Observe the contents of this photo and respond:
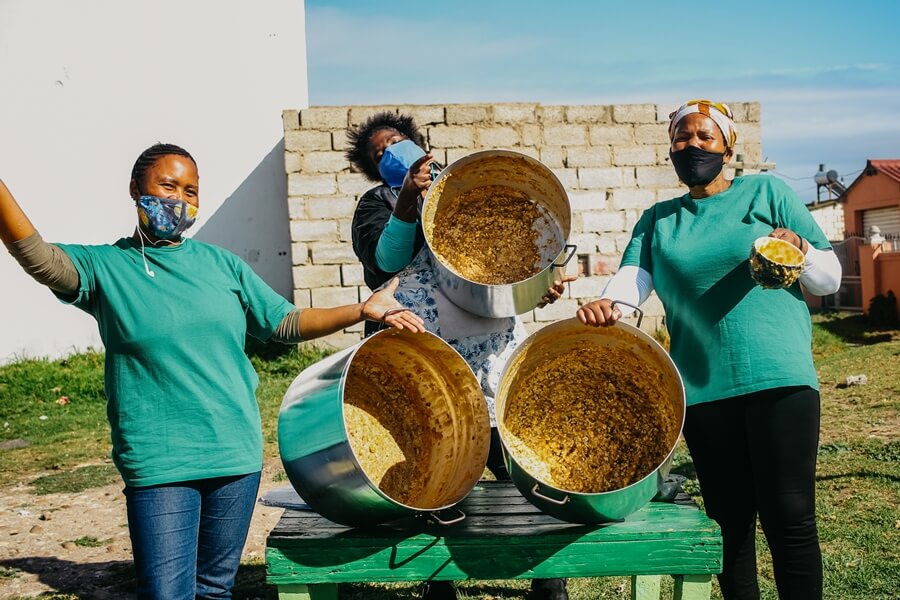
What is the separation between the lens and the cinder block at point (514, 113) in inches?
388

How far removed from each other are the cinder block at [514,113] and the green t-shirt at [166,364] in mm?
7639

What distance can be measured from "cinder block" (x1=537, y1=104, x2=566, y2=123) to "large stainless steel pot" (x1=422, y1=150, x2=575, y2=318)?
7121mm

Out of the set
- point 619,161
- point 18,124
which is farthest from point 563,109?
A: point 18,124

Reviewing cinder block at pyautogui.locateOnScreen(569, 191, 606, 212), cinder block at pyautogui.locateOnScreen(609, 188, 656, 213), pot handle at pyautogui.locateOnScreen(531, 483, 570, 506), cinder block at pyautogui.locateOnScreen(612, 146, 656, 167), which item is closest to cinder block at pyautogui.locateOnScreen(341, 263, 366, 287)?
cinder block at pyautogui.locateOnScreen(569, 191, 606, 212)

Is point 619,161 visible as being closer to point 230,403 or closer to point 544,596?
point 544,596

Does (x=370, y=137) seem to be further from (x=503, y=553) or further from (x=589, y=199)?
(x=589, y=199)

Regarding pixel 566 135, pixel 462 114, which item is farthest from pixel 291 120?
pixel 566 135

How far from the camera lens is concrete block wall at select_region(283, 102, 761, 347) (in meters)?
9.74

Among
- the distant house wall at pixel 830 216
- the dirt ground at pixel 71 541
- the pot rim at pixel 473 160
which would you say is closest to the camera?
the pot rim at pixel 473 160

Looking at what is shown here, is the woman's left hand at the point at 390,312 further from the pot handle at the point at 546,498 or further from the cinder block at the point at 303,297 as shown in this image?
the cinder block at the point at 303,297

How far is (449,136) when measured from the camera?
978cm

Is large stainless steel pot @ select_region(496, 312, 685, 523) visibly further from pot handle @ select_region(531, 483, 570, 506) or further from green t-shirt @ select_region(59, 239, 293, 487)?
green t-shirt @ select_region(59, 239, 293, 487)

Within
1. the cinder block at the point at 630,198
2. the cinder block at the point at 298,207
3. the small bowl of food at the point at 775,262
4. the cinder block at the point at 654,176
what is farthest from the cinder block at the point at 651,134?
the small bowl of food at the point at 775,262

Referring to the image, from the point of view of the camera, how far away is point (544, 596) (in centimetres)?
343
